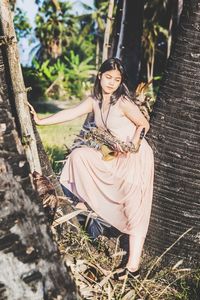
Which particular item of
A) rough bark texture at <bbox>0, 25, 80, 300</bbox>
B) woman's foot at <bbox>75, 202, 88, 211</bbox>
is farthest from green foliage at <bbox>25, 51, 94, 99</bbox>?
rough bark texture at <bbox>0, 25, 80, 300</bbox>

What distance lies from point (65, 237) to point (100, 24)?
116 ft

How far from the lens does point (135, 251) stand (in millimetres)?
4031

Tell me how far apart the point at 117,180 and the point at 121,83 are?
2.32 feet

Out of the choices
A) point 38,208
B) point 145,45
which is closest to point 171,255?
point 38,208

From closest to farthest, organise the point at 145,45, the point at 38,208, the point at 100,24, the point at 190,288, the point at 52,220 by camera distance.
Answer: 1. the point at 38,208
2. the point at 52,220
3. the point at 190,288
4. the point at 145,45
5. the point at 100,24

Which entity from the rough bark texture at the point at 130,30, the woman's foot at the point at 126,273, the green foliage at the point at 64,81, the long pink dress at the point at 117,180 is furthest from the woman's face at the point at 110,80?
the green foliage at the point at 64,81

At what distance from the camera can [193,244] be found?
4.09 m

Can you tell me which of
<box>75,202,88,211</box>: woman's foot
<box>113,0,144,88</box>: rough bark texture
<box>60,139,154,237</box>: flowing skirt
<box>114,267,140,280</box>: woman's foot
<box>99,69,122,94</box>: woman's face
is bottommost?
<box>114,267,140,280</box>: woman's foot

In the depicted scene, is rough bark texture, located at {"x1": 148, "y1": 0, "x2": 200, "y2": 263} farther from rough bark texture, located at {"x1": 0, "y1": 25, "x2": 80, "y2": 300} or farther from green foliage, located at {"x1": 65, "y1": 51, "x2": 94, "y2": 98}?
green foliage, located at {"x1": 65, "y1": 51, "x2": 94, "y2": 98}

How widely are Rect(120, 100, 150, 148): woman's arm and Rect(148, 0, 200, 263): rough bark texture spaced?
10 centimetres

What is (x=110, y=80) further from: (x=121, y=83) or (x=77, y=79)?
(x=77, y=79)

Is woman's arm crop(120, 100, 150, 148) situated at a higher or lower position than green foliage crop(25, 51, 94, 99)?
higher

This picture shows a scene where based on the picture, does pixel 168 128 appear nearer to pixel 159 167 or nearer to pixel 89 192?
pixel 159 167

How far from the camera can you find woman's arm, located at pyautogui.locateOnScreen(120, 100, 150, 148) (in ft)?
13.2
